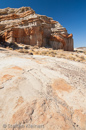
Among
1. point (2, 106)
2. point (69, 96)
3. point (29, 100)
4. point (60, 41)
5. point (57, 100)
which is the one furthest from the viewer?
point (60, 41)

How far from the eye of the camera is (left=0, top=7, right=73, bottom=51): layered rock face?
16.9 metres

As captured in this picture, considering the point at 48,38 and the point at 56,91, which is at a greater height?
the point at 48,38

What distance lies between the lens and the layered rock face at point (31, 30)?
16875 millimetres

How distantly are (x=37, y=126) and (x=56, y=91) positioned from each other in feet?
3.13

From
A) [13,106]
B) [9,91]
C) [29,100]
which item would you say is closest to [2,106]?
[13,106]

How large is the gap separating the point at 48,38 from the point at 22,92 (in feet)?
65.4

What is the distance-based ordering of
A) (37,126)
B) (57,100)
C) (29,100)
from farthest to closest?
1. (57,100)
2. (29,100)
3. (37,126)

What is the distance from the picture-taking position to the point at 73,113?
1.40 metres

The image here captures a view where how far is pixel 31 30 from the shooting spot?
16.7 m

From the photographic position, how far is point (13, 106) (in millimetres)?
1320

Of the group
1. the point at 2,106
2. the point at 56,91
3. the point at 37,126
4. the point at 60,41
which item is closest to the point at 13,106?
the point at 2,106

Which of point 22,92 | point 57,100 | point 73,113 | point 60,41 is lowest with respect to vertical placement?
point 73,113

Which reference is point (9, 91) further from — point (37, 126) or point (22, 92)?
point (37, 126)

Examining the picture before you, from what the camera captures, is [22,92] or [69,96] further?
[69,96]
